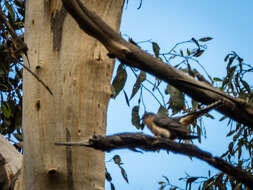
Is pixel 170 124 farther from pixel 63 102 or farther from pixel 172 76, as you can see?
pixel 63 102

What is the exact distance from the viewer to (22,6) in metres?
3.04

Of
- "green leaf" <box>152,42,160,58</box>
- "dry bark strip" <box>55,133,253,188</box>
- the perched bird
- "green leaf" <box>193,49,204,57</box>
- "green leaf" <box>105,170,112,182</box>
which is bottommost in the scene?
"dry bark strip" <box>55,133,253,188</box>

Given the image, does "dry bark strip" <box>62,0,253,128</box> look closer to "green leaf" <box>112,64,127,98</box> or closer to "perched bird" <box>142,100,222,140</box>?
"perched bird" <box>142,100,222,140</box>

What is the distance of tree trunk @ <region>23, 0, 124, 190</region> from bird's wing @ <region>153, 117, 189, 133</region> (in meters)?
0.41

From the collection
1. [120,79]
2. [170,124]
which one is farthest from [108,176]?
[170,124]

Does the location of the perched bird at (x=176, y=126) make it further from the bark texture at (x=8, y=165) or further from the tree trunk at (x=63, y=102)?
the bark texture at (x=8, y=165)

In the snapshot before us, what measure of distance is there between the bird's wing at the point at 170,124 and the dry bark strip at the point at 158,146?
182mm

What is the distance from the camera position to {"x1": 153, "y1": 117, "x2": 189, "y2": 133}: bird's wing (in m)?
1.33

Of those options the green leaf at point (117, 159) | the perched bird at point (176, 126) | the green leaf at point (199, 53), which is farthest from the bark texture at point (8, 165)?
the green leaf at point (199, 53)

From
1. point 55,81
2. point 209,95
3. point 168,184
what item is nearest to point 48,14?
Answer: point 55,81

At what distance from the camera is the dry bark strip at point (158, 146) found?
3.54 feet

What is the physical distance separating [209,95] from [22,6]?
2.17 meters

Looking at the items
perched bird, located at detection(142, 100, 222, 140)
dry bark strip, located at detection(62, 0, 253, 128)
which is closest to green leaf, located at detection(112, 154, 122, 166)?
perched bird, located at detection(142, 100, 222, 140)

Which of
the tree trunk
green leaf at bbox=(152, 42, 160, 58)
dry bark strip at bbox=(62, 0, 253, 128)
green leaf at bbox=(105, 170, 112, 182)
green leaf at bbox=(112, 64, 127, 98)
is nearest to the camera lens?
dry bark strip at bbox=(62, 0, 253, 128)
